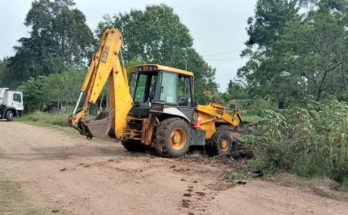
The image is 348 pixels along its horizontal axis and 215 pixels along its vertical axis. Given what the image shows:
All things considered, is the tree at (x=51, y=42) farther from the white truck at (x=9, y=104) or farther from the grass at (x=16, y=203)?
the grass at (x=16, y=203)

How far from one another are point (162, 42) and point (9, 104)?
83.9 ft

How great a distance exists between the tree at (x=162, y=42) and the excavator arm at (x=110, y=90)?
44.9m

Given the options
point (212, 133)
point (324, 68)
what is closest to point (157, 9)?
point (324, 68)

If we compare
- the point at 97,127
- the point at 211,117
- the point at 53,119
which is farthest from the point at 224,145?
the point at 53,119

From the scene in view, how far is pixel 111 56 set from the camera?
48.3 ft

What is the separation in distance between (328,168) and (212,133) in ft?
20.9

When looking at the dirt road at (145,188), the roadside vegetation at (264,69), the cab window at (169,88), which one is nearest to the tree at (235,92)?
the roadside vegetation at (264,69)

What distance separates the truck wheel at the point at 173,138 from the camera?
48.0 feet

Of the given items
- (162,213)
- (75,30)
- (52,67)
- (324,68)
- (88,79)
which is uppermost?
(75,30)

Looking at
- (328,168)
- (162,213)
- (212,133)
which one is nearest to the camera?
(162,213)

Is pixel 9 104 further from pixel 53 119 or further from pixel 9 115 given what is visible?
pixel 53 119

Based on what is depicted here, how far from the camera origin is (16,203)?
27.8 feet

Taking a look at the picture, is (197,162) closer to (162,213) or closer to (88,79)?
(88,79)

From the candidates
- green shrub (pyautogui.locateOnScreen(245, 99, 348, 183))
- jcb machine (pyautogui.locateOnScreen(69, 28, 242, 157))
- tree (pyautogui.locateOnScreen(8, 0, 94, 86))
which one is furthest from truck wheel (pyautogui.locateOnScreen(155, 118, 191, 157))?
tree (pyautogui.locateOnScreen(8, 0, 94, 86))
